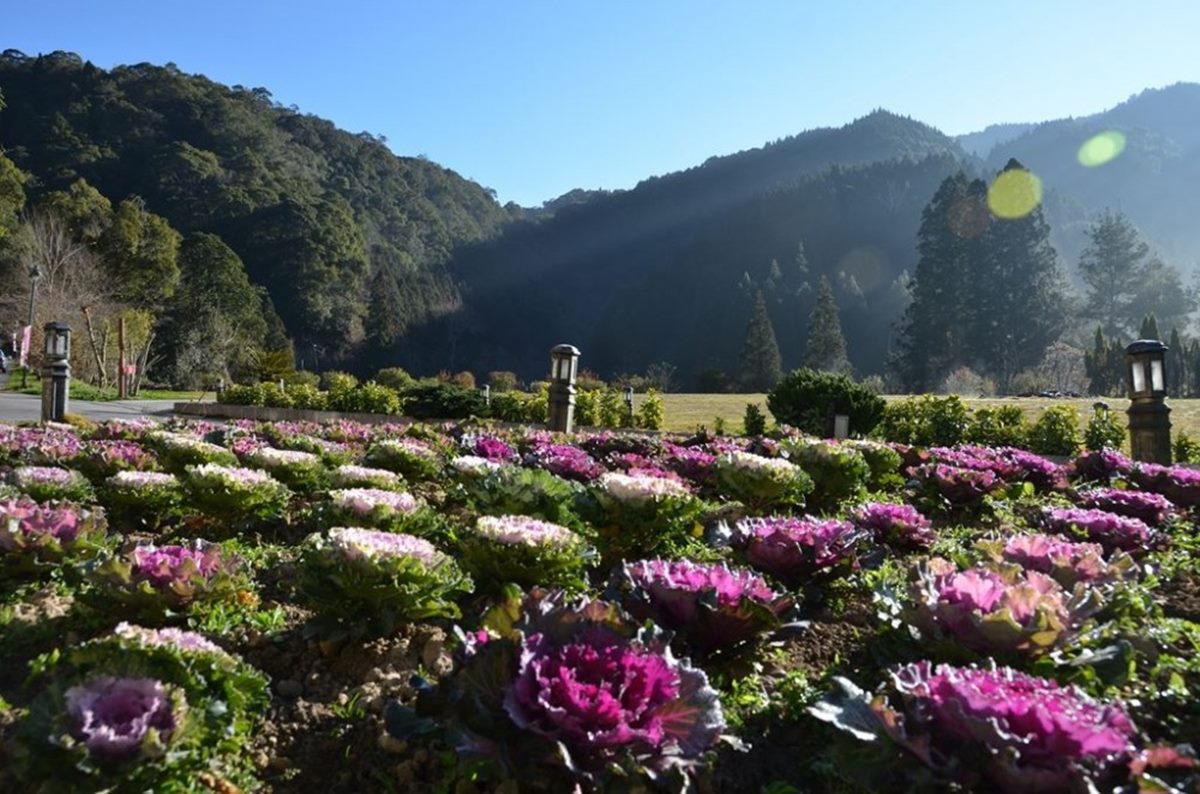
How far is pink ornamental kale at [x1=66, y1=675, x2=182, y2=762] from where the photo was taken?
4.28 feet

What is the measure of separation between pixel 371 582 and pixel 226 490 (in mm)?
1435

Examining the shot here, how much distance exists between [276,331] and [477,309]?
24.6 metres

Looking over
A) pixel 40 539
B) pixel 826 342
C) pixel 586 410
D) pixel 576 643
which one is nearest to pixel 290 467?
pixel 40 539

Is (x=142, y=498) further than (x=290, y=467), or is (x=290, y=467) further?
(x=290, y=467)

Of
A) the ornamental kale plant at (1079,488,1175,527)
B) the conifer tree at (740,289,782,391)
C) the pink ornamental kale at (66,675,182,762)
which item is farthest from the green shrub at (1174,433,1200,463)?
the conifer tree at (740,289,782,391)

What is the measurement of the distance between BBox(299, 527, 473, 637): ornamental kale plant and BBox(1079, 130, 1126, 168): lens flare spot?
13368 centimetres

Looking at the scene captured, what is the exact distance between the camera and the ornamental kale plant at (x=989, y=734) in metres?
1.14

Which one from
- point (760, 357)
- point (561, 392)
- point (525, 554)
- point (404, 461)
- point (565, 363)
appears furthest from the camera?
point (760, 357)

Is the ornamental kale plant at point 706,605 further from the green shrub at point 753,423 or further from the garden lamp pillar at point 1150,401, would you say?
the green shrub at point 753,423

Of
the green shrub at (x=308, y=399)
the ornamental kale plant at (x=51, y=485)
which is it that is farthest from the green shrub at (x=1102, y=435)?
the green shrub at (x=308, y=399)

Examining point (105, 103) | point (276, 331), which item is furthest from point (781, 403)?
point (105, 103)

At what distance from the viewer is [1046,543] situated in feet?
7.52

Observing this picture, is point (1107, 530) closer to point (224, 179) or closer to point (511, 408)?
point (511, 408)

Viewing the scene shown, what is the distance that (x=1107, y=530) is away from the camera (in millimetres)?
2965
